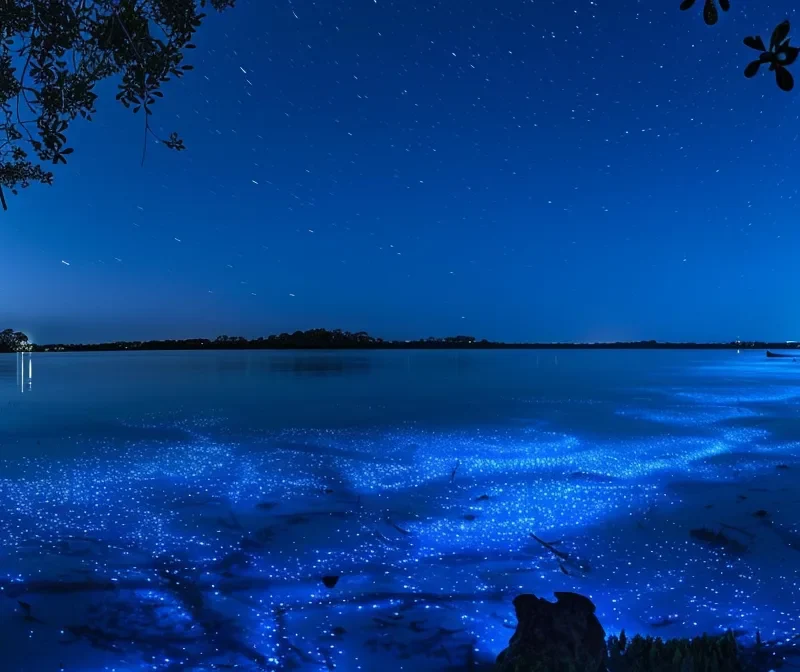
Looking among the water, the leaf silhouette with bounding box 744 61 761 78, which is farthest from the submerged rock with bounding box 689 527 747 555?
the leaf silhouette with bounding box 744 61 761 78

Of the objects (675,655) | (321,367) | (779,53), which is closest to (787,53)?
(779,53)

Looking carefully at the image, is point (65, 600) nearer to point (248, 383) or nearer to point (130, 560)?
point (130, 560)

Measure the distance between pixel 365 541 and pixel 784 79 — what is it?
6804mm

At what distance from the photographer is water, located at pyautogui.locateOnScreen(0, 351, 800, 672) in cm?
486

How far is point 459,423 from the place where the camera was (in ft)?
62.4

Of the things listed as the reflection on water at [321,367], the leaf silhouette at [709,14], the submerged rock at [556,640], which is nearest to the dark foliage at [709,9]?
the leaf silhouette at [709,14]

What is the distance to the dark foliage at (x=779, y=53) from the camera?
89.7 inches

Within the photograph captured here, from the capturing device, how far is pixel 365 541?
730cm

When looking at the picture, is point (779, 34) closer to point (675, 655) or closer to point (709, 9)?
point (709, 9)

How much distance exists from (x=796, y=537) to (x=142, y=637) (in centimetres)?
840

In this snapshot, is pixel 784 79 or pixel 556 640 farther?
pixel 556 640

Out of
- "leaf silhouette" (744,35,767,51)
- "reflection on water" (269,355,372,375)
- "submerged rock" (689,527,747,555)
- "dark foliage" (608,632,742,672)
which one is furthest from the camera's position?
"reflection on water" (269,355,372,375)

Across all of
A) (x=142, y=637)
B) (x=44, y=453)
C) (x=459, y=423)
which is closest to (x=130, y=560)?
(x=142, y=637)

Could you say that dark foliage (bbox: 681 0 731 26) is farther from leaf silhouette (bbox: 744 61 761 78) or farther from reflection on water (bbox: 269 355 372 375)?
reflection on water (bbox: 269 355 372 375)
